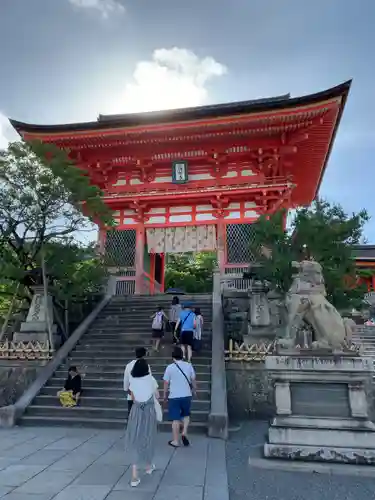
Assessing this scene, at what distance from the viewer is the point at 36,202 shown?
1030 cm

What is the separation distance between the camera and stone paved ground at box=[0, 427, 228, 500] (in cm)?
386

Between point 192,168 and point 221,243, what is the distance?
4182 mm

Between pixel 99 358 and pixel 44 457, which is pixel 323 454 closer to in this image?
A: pixel 44 457

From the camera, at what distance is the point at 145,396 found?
4.37 metres

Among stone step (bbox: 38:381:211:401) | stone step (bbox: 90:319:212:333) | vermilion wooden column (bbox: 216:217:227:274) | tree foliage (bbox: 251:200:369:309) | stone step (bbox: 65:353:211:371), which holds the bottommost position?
stone step (bbox: 38:381:211:401)

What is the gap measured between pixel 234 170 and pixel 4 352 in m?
12.0

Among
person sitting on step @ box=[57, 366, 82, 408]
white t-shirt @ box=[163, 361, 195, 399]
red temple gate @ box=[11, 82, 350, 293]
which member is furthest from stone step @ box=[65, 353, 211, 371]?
red temple gate @ box=[11, 82, 350, 293]

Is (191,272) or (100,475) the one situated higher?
(191,272)

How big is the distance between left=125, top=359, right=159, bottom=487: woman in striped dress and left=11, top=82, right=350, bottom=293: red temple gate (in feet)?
33.5

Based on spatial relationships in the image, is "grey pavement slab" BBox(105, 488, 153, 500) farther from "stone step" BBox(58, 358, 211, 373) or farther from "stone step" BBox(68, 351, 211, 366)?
"stone step" BBox(68, 351, 211, 366)

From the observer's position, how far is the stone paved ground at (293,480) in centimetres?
398

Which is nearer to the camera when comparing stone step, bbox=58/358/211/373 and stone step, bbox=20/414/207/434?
stone step, bbox=20/414/207/434

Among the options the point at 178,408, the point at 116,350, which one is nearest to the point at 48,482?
the point at 178,408

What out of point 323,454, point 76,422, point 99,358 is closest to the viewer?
point 323,454
